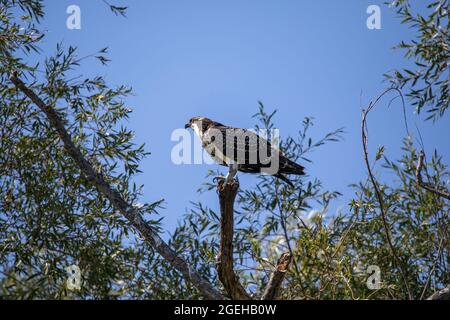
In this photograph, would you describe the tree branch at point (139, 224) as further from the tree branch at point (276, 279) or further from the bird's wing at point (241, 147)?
the bird's wing at point (241, 147)

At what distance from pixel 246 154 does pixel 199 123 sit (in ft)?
5.00

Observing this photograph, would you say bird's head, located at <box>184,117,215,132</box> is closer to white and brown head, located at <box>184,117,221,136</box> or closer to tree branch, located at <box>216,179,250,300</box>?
white and brown head, located at <box>184,117,221,136</box>

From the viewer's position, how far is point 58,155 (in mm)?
9062

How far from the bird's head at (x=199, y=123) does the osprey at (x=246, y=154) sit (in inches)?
20.2

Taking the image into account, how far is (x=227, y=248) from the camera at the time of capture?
249 inches

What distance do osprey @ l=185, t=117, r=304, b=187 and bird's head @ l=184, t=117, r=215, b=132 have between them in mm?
514

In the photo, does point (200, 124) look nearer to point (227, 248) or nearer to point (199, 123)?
point (199, 123)

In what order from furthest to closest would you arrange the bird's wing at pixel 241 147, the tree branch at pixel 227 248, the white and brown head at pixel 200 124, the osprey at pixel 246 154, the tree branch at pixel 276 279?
the white and brown head at pixel 200 124
the bird's wing at pixel 241 147
the osprey at pixel 246 154
the tree branch at pixel 276 279
the tree branch at pixel 227 248

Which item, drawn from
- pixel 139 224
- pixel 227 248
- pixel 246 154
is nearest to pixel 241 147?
pixel 246 154

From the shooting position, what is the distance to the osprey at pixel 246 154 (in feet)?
26.5

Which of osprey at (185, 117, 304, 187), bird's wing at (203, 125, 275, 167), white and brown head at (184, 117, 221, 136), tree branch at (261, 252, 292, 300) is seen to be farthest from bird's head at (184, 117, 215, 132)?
tree branch at (261, 252, 292, 300)

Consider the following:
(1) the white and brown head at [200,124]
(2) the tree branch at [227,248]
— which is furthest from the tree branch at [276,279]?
(1) the white and brown head at [200,124]
